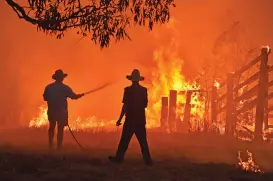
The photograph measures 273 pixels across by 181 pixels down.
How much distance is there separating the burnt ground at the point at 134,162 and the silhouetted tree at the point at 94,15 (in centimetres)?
294

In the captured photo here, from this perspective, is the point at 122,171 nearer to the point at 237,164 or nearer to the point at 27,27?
the point at 237,164

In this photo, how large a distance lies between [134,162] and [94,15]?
3.54 meters

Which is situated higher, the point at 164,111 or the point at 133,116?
the point at 164,111

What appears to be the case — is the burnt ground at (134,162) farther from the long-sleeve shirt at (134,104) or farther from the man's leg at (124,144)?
the long-sleeve shirt at (134,104)

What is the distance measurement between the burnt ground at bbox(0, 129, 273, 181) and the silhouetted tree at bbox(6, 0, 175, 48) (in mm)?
2936

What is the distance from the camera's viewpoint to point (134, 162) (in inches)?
421

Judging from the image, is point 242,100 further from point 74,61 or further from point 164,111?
point 74,61

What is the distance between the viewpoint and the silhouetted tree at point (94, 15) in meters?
10.6

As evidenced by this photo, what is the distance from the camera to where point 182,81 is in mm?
28094

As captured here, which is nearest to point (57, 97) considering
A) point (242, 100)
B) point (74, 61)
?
point (242, 100)

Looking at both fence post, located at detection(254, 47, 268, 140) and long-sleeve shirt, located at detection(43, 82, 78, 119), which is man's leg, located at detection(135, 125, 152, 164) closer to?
long-sleeve shirt, located at detection(43, 82, 78, 119)

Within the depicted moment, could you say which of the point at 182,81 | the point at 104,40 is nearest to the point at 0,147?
the point at 104,40

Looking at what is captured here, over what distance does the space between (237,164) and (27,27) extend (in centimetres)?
2861

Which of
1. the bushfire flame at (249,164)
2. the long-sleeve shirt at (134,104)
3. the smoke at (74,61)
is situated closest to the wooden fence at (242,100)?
the bushfire flame at (249,164)
